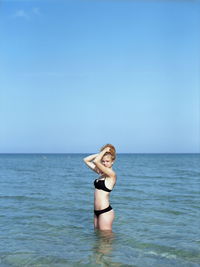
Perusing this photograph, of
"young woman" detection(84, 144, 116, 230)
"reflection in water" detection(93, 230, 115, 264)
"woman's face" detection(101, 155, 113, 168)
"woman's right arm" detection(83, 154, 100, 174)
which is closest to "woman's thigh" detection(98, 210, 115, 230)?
"young woman" detection(84, 144, 116, 230)

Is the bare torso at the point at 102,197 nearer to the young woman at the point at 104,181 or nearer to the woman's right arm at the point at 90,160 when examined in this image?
the young woman at the point at 104,181

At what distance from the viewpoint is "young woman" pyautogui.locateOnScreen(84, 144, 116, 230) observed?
7.26m

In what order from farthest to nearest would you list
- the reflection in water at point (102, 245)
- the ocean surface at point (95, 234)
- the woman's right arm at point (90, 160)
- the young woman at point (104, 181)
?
the woman's right arm at point (90, 160) → the young woman at point (104, 181) → the reflection in water at point (102, 245) → the ocean surface at point (95, 234)

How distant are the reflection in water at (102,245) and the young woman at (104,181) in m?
0.33

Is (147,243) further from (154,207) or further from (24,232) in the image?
(154,207)

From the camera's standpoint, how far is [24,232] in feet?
29.7

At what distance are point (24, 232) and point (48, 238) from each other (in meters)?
0.95

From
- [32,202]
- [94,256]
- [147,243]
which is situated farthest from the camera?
[32,202]

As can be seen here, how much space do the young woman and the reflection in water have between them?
328 mm

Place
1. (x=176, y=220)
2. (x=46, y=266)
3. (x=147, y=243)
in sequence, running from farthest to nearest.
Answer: (x=176, y=220) < (x=147, y=243) < (x=46, y=266)

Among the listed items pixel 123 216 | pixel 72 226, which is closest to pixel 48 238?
pixel 72 226

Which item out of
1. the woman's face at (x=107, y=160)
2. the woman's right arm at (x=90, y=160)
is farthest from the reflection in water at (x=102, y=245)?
the woman's face at (x=107, y=160)

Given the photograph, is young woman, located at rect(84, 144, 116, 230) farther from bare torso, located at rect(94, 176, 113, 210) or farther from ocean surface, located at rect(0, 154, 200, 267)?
ocean surface, located at rect(0, 154, 200, 267)

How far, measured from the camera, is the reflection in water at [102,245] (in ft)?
22.8
